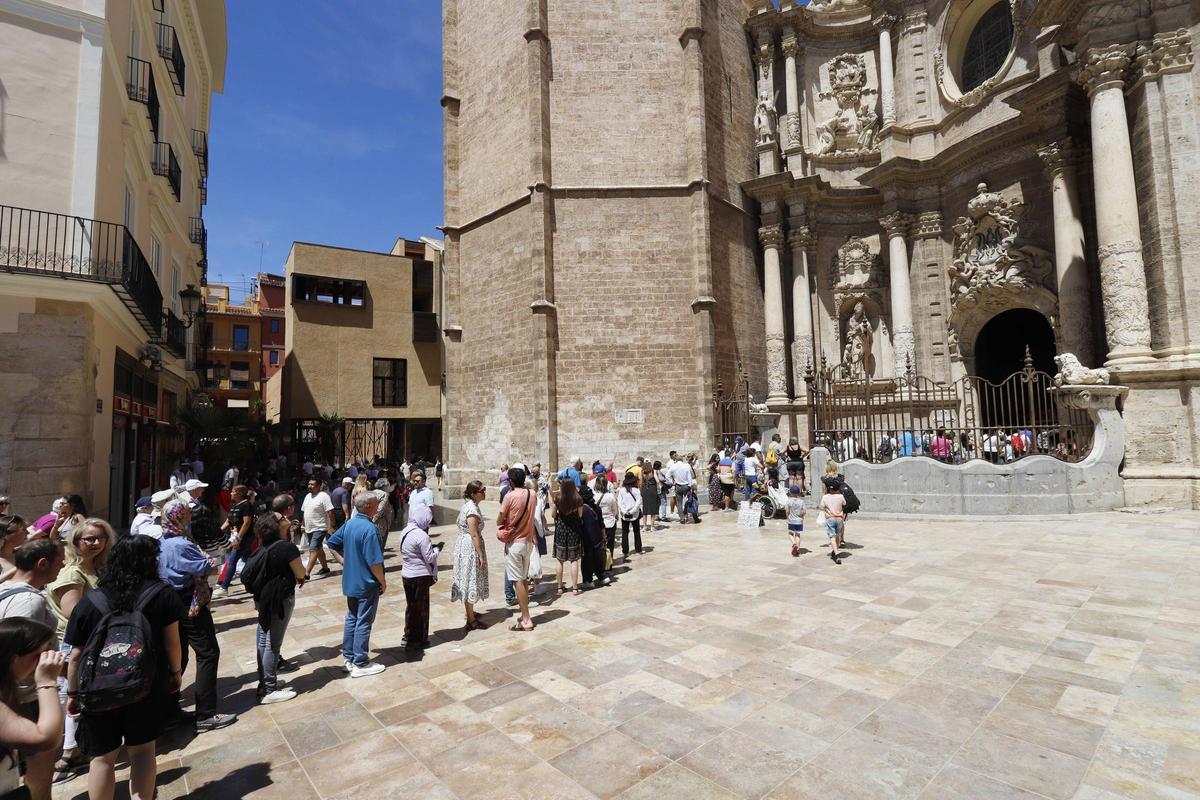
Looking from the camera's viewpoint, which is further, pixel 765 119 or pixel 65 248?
pixel 765 119

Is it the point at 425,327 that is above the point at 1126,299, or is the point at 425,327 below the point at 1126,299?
above

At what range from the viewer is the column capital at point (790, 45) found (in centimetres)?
1984

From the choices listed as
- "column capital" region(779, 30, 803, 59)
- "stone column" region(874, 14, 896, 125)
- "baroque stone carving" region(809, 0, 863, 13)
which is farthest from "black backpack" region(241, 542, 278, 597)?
"baroque stone carving" region(809, 0, 863, 13)

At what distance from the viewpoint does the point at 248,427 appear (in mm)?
16656

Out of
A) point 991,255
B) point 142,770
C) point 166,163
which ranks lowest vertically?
point 142,770

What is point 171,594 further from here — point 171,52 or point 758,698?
point 171,52

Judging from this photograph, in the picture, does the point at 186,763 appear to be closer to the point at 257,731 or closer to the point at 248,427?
the point at 257,731

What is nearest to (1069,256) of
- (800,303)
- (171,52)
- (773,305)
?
(800,303)

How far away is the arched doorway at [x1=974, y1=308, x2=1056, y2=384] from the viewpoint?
16547 mm

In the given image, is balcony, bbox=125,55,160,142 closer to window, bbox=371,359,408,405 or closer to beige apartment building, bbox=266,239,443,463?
beige apartment building, bbox=266,239,443,463

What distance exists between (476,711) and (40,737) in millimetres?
2411

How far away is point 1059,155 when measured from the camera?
13898 mm

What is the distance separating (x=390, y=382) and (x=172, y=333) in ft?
43.7

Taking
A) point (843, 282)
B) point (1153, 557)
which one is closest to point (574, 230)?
point (843, 282)
